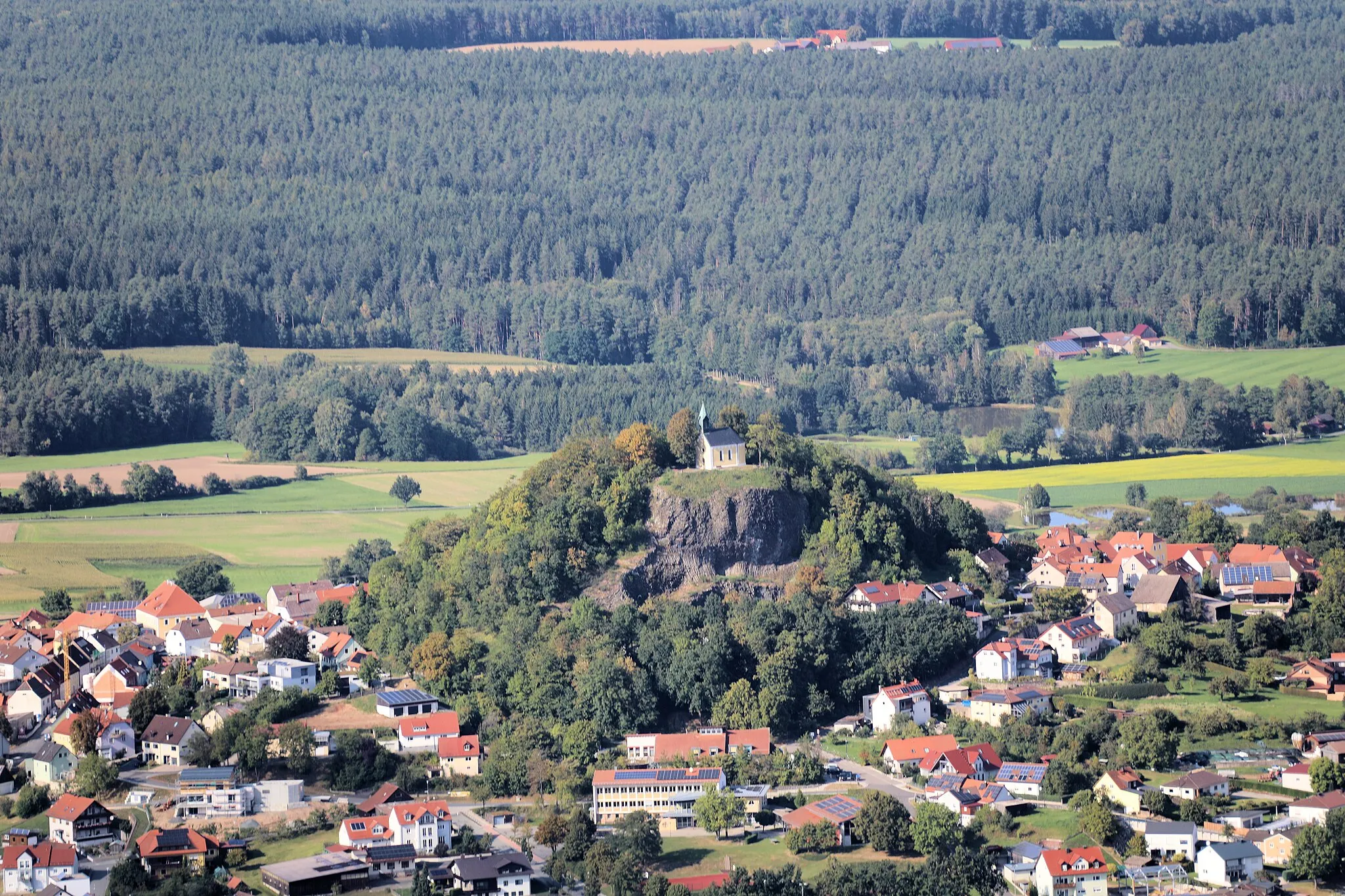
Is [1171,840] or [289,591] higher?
[1171,840]

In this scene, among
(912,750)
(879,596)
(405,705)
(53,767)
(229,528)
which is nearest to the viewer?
(912,750)

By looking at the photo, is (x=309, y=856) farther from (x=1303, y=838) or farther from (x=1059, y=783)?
(x=1303, y=838)

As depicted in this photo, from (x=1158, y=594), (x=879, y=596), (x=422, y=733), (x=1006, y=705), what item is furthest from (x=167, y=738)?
(x=1158, y=594)

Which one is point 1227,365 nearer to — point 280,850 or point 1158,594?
point 1158,594

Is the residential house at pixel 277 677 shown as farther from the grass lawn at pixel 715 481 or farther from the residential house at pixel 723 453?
the residential house at pixel 723 453

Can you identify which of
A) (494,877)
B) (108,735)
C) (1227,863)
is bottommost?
(108,735)

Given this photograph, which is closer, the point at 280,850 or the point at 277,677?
the point at 280,850

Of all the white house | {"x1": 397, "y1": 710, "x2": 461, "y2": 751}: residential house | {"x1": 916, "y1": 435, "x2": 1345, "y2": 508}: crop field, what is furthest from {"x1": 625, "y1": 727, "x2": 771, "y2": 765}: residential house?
{"x1": 916, "y1": 435, "x2": 1345, "y2": 508}: crop field
